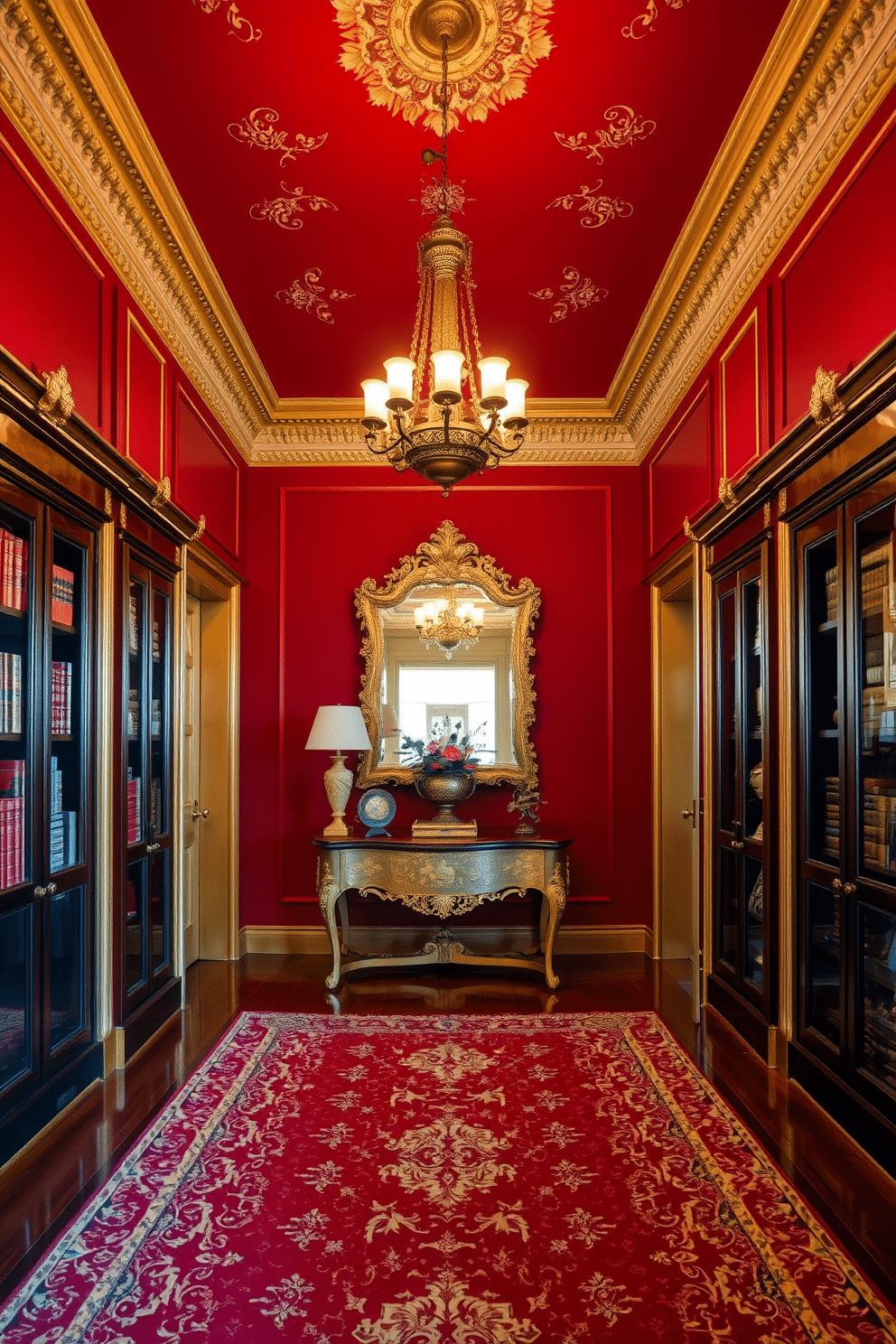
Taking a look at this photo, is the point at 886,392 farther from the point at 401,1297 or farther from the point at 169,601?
the point at 169,601

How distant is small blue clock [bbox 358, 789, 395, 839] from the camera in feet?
16.6

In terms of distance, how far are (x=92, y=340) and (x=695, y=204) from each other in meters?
2.38

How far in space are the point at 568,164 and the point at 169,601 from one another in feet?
8.19

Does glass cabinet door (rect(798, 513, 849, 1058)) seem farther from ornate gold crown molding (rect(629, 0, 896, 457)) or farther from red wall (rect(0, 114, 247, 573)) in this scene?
red wall (rect(0, 114, 247, 573))

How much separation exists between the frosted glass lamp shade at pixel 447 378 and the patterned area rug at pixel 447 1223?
7.64ft

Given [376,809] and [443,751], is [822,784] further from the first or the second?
[376,809]

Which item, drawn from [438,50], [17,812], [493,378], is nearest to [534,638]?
[493,378]

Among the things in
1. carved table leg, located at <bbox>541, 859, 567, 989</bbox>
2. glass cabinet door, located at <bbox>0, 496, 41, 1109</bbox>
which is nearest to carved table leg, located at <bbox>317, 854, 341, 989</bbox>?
carved table leg, located at <bbox>541, 859, 567, 989</bbox>

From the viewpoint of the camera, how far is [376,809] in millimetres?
5078

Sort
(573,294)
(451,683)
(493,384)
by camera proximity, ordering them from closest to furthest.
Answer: (493,384) < (573,294) < (451,683)

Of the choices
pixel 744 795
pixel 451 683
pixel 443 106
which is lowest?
pixel 744 795

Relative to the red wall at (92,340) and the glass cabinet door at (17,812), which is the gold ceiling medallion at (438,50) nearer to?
the red wall at (92,340)

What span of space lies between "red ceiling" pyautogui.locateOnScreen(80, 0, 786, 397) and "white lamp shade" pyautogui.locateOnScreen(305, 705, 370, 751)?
2039 millimetres

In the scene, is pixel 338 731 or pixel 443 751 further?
pixel 443 751
